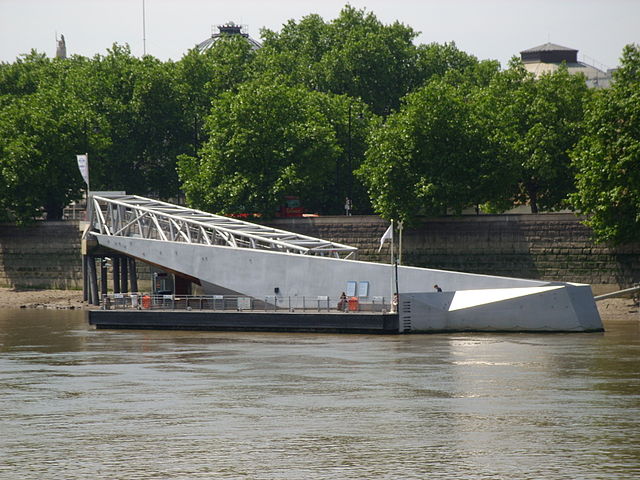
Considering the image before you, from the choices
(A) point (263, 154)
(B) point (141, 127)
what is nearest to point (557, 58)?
(B) point (141, 127)

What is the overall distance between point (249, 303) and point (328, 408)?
28.3 m

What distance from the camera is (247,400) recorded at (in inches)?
1748

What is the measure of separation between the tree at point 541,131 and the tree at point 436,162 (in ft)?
6.02

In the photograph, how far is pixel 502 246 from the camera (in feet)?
→ 285

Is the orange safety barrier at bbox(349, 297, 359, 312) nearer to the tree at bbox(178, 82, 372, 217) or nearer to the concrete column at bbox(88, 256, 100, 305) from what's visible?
the concrete column at bbox(88, 256, 100, 305)

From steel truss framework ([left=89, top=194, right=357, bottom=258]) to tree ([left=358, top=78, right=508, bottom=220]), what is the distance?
642 cm

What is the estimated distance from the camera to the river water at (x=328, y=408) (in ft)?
112

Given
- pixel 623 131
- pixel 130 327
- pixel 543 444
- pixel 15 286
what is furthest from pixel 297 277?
pixel 15 286

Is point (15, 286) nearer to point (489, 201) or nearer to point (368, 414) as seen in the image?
point (489, 201)

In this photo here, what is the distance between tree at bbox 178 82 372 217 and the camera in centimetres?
9719

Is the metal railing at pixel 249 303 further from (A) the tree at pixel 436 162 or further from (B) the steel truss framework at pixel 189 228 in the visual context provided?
(A) the tree at pixel 436 162

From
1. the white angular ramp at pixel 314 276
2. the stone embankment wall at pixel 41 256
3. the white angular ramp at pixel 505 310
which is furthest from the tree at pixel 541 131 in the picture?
the stone embankment wall at pixel 41 256

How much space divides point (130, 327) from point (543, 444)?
134 ft

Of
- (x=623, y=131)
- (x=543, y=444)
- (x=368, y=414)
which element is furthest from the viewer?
(x=623, y=131)
